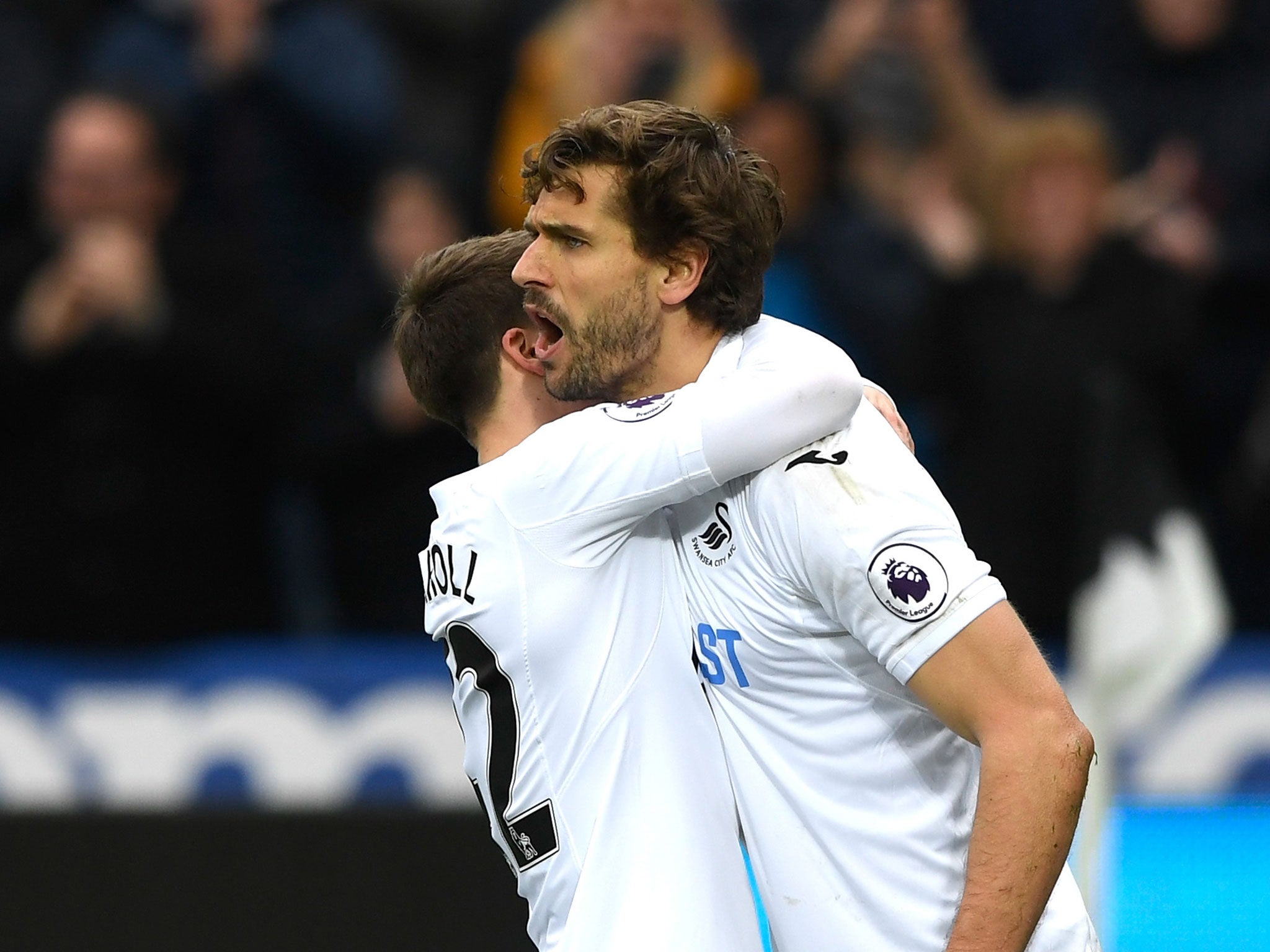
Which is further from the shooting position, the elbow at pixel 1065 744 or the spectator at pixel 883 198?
the spectator at pixel 883 198

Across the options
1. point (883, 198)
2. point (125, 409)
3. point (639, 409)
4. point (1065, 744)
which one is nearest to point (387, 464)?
point (125, 409)

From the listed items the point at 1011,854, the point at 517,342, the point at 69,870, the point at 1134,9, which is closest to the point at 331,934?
the point at 69,870

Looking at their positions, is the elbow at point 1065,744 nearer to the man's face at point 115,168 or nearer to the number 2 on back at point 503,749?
the number 2 on back at point 503,749

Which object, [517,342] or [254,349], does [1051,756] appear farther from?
[254,349]

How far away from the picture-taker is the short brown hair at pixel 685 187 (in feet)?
10.0

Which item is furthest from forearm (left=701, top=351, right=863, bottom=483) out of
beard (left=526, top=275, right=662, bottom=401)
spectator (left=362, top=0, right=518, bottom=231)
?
spectator (left=362, top=0, right=518, bottom=231)

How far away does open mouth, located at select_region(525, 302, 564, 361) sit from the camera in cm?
316

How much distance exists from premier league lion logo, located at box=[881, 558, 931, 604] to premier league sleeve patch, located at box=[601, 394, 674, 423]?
476 mm

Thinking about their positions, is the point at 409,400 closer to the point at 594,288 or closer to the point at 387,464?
the point at 387,464

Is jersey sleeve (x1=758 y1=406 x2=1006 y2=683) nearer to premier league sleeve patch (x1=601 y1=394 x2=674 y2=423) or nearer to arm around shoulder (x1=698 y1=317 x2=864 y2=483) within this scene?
arm around shoulder (x1=698 y1=317 x2=864 y2=483)

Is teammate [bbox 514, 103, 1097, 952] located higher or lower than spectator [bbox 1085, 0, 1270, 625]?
lower

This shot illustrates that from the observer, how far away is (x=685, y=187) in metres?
3.05

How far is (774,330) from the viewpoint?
3.12 metres

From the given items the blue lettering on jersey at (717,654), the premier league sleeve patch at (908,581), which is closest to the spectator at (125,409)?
the blue lettering on jersey at (717,654)
